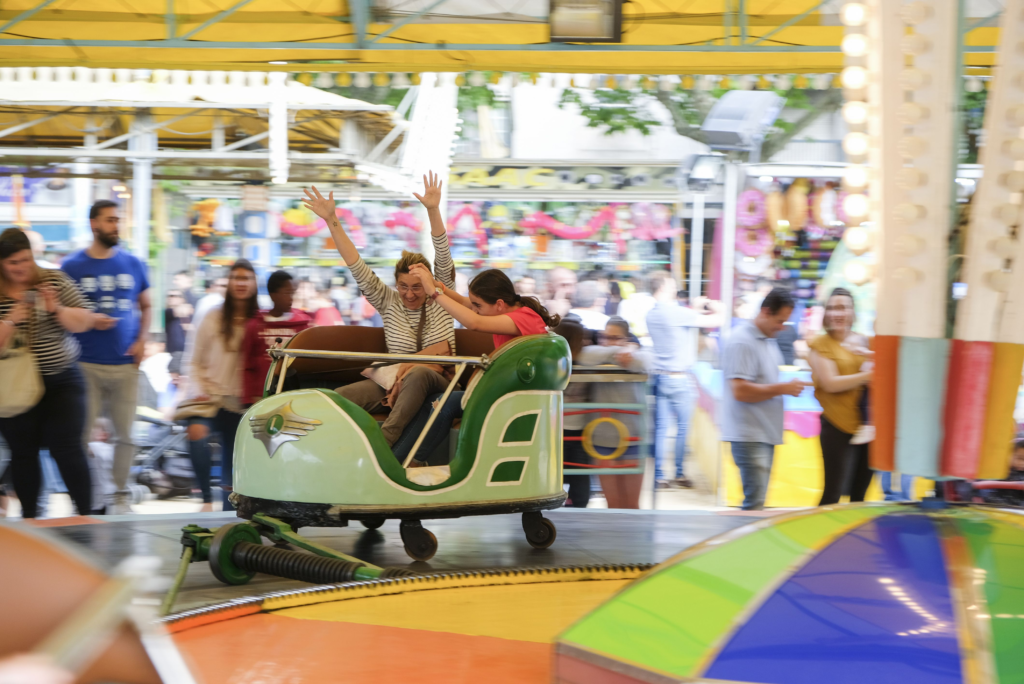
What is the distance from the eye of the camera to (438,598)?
3.64 meters

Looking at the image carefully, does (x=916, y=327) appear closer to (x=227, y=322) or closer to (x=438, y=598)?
(x=438, y=598)

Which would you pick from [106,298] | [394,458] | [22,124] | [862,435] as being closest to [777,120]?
[862,435]

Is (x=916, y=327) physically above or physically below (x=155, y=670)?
above

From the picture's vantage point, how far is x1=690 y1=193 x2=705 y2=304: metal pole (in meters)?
10.7

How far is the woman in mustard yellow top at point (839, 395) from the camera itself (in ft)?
17.6

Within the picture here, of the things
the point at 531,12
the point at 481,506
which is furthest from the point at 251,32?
the point at 481,506

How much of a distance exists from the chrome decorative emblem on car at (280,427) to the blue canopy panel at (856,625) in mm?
2255

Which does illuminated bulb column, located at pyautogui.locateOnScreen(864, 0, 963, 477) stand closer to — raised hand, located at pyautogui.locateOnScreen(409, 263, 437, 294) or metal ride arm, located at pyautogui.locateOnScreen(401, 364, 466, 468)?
metal ride arm, located at pyautogui.locateOnScreen(401, 364, 466, 468)

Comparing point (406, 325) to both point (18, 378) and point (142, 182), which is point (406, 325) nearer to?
point (18, 378)

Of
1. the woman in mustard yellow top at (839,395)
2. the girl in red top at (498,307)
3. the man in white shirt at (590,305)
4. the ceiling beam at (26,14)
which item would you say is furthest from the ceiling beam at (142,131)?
the woman in mustard yellow top at (839,395)

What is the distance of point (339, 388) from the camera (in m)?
4.80

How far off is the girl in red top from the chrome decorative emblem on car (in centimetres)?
72

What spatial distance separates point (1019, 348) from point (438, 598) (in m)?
1.99

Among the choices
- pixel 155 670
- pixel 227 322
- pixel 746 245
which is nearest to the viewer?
pixel 155 670
